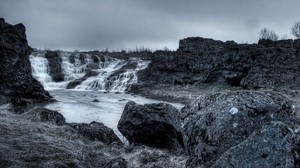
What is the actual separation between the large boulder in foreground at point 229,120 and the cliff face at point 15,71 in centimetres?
1681

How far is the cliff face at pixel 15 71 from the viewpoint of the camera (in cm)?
2109

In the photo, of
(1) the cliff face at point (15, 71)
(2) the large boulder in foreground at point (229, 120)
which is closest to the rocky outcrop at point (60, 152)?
(2) the large boulder in foreground at point (229, 120)

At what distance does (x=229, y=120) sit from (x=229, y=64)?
4228 centimetres

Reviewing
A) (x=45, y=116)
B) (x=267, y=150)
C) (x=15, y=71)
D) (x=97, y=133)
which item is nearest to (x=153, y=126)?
(x=97, y=133)

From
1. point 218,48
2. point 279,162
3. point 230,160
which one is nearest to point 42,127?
point 230,160

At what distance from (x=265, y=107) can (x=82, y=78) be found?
50640mm

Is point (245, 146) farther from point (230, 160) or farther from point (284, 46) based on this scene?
point (284, 46)

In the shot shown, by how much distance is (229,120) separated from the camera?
5.58 m

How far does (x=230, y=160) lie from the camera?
475cm

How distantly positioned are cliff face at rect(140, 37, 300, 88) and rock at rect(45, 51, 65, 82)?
14859 mm

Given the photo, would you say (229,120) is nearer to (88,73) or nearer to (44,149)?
(44,149)

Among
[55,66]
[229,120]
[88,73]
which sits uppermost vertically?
[229,120]

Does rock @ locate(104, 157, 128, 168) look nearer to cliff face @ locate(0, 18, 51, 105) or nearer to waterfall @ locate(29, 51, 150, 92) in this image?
cliff face @ locate(0, 18, 51, 105)

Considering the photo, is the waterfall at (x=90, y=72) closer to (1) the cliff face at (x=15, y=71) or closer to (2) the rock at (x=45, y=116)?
(1) the cliff face at (x=15, y=71)
